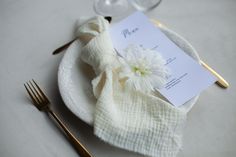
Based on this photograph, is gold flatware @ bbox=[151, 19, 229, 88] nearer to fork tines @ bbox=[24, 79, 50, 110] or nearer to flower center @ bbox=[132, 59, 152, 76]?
flower center @ bbox=[132, 59, 152, 76]

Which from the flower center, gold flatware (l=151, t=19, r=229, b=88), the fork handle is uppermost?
the flower center

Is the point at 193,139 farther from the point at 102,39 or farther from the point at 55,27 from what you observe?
the point at 55,27

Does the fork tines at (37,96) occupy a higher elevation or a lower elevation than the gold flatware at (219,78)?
higher

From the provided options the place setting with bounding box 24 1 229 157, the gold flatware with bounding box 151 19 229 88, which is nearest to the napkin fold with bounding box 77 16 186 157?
the place setting with bounding box 24 1 229 157

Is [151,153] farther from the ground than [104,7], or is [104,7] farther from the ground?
[104,7]

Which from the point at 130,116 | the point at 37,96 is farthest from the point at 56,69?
the point at 130,116

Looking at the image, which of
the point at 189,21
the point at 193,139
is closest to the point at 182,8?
the point at 189,21

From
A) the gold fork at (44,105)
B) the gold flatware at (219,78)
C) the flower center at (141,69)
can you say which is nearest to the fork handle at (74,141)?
the gold fork at (44,105)

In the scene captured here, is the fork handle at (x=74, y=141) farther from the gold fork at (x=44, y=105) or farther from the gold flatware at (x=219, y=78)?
the gold flatware at (x=219, y=78)
